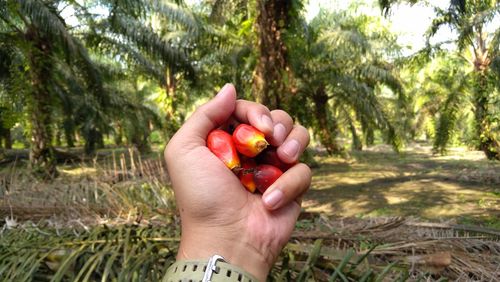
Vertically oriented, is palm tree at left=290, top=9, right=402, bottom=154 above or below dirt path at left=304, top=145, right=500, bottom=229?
above

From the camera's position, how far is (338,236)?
5.16 ft

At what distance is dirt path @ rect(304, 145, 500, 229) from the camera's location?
22.0 ft

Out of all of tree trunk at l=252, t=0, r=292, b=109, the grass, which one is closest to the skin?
the grass

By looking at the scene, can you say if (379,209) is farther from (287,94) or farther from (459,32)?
(459,32)

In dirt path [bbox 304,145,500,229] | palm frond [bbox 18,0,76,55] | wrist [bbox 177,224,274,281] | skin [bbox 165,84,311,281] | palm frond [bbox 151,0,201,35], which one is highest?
palm frond [bbox 151,0,201,35]

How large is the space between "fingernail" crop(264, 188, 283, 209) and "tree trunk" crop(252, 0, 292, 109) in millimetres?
5540

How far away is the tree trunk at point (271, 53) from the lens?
659 cm

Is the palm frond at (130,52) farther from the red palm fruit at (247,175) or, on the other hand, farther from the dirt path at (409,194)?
the red palm fruit at (247,175)

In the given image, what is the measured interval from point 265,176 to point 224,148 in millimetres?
163

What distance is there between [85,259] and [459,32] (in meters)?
11.0

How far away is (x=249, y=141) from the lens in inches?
48.9

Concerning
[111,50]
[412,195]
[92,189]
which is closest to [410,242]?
[92,189]

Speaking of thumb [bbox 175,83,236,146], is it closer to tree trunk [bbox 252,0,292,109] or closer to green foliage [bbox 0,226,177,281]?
green foliage [bbox 0,226,177,281]

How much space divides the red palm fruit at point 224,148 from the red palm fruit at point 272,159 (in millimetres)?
112
